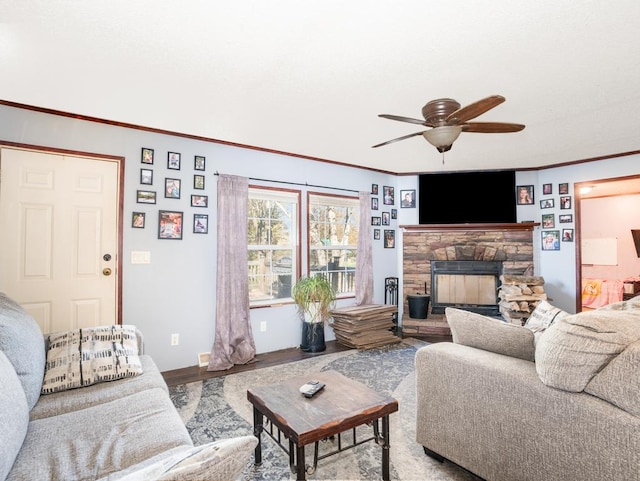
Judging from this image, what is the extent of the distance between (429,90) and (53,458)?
2.92 meters

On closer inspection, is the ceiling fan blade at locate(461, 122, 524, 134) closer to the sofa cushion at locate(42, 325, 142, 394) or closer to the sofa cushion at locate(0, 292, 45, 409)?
the sofa cushion at locate(42, 325, 142, 394)

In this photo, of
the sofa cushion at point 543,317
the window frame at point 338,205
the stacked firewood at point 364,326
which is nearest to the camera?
the sofa cushion at point 543,317

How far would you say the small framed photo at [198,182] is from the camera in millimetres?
3801

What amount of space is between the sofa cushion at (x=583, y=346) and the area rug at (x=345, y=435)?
0.89 metres

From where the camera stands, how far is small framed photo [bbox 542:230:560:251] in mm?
5023

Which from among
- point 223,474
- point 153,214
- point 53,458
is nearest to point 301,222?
point 153,214

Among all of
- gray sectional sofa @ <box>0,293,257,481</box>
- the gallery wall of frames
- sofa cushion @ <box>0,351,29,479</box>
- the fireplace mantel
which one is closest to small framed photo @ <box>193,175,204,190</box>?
the gallery wall of frames

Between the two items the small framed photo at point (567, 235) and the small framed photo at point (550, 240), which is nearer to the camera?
the small framed photo at point (567, 235)

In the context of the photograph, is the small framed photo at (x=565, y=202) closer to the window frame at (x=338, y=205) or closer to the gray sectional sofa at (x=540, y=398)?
the window frame at (x=338, y=205)

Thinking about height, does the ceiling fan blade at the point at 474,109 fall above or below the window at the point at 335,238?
above

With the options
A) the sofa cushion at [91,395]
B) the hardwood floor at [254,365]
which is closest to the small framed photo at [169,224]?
the hardwood floor at [254,365]

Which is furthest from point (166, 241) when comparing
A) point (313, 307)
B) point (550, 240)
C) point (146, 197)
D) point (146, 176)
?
point (550, 240)

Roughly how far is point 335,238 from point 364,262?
535 mm

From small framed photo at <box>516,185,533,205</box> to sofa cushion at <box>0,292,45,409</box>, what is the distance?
5.70 metres
